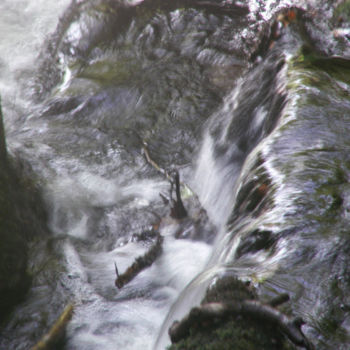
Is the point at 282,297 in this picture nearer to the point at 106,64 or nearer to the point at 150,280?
the point at 150,280

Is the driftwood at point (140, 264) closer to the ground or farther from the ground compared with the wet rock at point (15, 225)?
closer to the ground

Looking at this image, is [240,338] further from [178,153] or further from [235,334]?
[178,153]

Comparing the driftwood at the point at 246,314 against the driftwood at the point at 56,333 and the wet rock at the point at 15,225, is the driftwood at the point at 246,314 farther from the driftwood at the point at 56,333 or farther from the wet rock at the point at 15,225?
the wet rock at the point at 15,225

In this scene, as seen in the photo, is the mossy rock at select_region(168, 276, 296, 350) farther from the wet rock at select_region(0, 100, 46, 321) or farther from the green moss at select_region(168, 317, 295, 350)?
the wet rock at select_region(0, 100, 46, 321)

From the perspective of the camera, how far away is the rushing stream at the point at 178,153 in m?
2.58

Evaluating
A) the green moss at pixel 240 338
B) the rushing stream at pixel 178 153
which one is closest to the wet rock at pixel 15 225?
the rushing stream at pixel 178 153

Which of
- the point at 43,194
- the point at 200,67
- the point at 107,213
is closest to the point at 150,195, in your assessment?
the point at 107,213

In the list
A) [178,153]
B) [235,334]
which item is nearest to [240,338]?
[235,334]

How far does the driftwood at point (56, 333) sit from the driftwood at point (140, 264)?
61cm

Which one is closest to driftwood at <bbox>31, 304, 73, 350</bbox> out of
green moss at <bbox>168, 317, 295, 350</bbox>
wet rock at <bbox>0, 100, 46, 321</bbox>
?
wet rock at <bbox>0, 100, 46, 321</bbox>

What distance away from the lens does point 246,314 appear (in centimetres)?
188

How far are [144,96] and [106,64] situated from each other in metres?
1.58

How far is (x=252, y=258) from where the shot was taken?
2488 mm

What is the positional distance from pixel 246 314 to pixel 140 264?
259 cm
